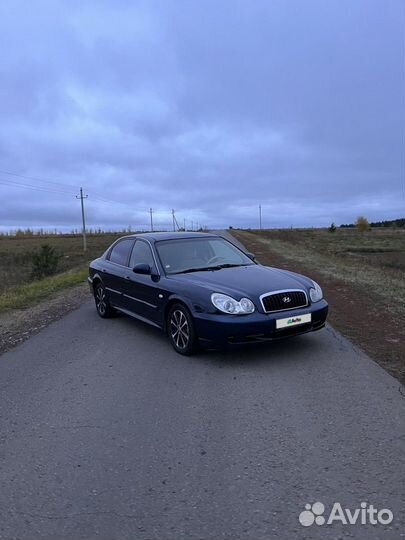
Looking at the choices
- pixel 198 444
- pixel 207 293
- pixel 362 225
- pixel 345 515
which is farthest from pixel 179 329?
pixel 362 225

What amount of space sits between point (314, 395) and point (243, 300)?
1435 millimetres

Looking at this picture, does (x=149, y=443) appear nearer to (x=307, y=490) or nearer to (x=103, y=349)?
(x=307, y=490)

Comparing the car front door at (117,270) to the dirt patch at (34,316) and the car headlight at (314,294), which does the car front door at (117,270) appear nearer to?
the dirt patch at (34,316)

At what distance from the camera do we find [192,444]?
359 centimetres

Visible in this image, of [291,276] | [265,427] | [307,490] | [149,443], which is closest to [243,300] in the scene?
[291,276]

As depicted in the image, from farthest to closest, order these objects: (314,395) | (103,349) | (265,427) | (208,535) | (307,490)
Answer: (103,349)
(314,395)
(265,427)
(307,490)
(208,535)

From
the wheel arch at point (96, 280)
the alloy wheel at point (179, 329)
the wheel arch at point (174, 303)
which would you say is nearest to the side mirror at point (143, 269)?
the wheel arch at point (174, 303)

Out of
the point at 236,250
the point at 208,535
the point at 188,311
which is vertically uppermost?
the point at 236,250

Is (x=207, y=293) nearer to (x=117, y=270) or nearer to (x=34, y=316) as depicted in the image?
(x=117, y=270)

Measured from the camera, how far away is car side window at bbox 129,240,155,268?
705cm

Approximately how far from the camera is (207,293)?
5.63 metres

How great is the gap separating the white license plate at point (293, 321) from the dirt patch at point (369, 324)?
0.85m

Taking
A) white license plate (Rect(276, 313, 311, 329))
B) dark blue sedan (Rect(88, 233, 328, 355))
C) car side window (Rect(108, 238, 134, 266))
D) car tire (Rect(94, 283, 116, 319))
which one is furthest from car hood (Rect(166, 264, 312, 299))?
car tire (Rect(94, 283, 116, 319))

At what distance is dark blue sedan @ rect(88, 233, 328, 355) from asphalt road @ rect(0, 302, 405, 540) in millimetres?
387
